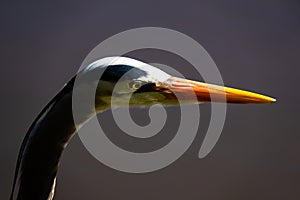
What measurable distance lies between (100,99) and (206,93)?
0.48ft

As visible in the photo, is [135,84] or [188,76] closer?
[135,84]

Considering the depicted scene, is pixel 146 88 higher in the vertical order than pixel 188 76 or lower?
lower

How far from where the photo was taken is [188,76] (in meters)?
1.65

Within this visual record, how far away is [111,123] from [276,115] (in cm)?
66

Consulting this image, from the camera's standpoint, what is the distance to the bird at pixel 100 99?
0.59 m

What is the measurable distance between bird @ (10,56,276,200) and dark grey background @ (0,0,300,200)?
97cm

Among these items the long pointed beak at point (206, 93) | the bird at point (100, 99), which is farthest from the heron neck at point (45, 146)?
the long pointed beak at point (206, 93)

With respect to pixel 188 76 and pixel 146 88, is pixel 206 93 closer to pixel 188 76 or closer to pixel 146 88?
pixel 146 88

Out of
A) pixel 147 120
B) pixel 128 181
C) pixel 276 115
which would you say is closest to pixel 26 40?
pixel 147 120

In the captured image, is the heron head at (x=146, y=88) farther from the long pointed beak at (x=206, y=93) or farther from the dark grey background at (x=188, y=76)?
the dark grey background at (x=188, y=76)

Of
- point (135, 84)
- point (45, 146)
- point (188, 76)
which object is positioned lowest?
point (45, 146)

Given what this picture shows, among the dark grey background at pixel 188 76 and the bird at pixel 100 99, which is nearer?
the bird at pixel 100 99

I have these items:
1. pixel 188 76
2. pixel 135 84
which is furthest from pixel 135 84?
pixel 188 76

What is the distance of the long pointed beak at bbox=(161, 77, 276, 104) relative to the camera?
0.60 meters
